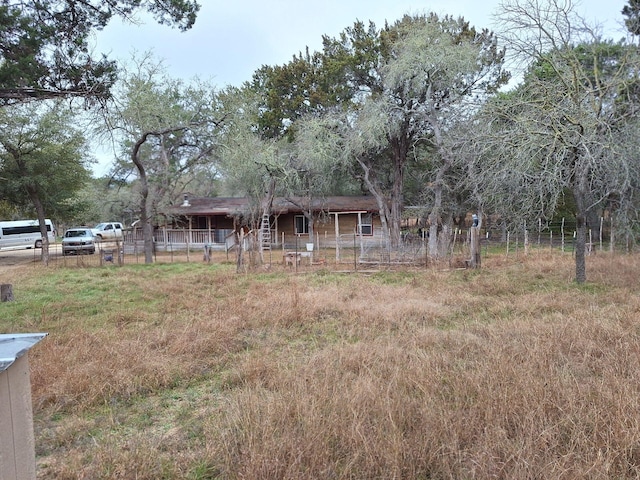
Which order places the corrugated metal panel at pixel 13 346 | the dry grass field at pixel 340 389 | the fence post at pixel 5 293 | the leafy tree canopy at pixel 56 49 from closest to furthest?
the corrugated metal panel at pixel 13 346 → the dry grass field at pixel 340 389 → the leafy tree canopy at pixel 56 49 → the fence post at pixel 5 293

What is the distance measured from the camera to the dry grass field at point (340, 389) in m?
2.66

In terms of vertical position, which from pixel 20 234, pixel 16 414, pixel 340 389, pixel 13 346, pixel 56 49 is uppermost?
pixel 56 49

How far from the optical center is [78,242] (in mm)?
22688

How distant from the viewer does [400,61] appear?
18.8 meters

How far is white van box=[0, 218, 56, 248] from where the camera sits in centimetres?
2572

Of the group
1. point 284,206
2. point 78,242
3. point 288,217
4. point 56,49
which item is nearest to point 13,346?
point 56,49

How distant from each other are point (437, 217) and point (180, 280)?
12.7 metres

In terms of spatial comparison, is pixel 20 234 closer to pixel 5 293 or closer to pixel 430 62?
pixel 5 293

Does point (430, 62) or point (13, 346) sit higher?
point (430, 62)

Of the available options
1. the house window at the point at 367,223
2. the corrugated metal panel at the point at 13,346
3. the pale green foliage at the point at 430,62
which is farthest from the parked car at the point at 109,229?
the corrugated metal panel at the point at 13,346

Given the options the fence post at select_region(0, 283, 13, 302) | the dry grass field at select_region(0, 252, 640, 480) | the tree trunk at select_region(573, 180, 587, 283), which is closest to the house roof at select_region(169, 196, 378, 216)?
the fence post at select_region(0, 283, 13, 302)

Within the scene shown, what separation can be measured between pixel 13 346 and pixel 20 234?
30935 mm

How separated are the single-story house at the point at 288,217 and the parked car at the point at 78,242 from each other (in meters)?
4.72

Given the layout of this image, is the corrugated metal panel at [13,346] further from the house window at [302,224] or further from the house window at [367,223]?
the house window at [302,224]
